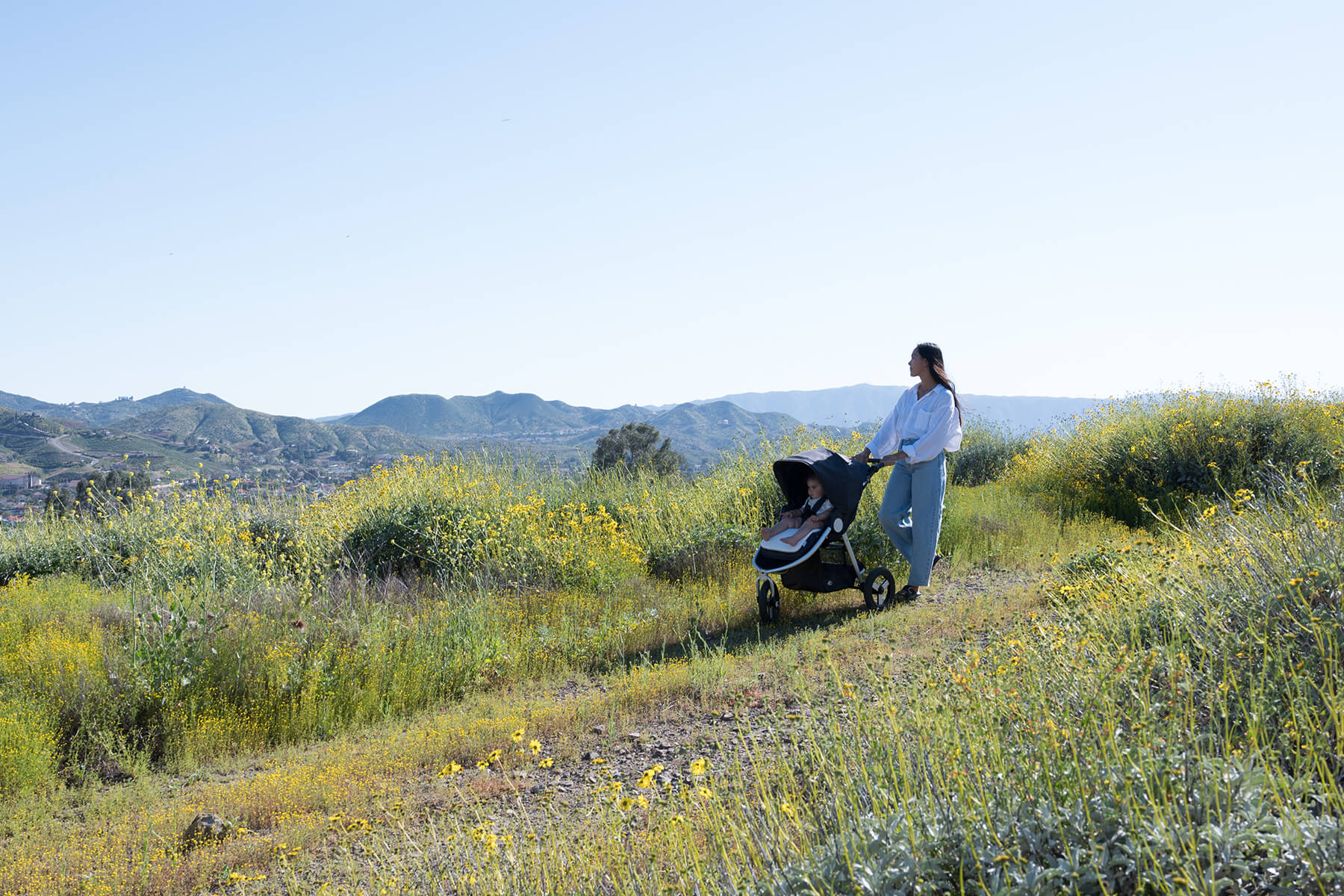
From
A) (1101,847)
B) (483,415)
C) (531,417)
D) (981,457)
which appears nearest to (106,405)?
(531,417)

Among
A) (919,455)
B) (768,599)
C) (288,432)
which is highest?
(288,432)

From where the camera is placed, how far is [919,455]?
6.36 meters

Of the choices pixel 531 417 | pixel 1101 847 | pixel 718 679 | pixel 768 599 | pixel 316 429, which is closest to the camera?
pixel 1101 847

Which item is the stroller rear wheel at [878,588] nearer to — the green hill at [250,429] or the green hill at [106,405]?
the green hill at [250,429]

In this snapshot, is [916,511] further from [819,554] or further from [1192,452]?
[1192,452]

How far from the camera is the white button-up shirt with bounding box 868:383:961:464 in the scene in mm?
6348

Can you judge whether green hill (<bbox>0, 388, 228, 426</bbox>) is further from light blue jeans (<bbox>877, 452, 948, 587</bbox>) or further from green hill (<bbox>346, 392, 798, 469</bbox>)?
light blue jeans (<bbox>877, 452, 948, 587</bbox>)

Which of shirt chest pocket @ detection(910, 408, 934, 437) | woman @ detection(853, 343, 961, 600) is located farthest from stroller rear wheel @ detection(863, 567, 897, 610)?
shirt chest pocket @ detection(910, 408, 934, 437)

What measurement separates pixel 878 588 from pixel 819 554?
63 cm

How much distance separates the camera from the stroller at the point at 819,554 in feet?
20.3

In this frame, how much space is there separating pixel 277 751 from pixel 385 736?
0.63m

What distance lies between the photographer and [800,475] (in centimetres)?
684

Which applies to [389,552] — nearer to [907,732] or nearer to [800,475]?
[800,475]

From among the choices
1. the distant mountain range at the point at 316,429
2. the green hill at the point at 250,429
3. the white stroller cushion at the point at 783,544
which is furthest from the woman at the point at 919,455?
the green hill at the point at 250,429
